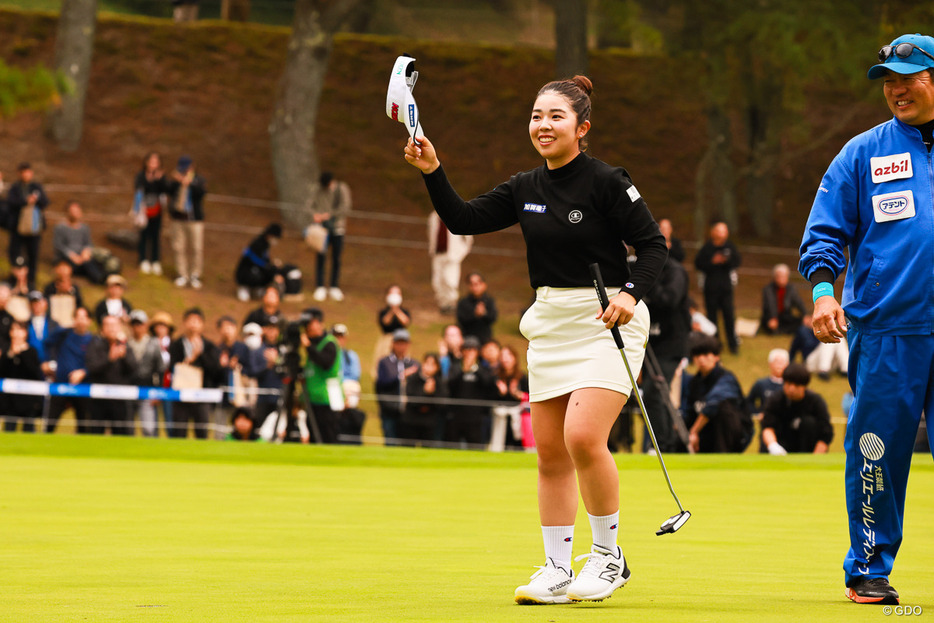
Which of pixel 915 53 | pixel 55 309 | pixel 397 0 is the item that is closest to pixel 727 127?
pixel 397 0

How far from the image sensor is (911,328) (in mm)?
4488

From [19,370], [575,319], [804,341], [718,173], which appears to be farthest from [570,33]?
[575,319]

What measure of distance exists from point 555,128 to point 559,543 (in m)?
1.44

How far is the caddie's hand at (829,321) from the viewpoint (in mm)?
4359

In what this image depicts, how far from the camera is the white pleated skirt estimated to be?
4852mm

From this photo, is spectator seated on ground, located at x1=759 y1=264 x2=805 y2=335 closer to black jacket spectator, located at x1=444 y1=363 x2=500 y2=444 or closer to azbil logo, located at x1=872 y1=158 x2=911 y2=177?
black jacket spectator, located at x1=444 y1=363 x2=500 y2=444

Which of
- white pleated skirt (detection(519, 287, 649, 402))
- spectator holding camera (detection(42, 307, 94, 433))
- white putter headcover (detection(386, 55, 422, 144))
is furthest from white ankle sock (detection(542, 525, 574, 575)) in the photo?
spectator holding camera (detection(42, 307, 94, 433))

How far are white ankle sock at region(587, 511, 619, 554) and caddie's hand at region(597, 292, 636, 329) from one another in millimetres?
711

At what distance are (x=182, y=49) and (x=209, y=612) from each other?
94.5 feet

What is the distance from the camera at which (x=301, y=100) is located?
26875mm

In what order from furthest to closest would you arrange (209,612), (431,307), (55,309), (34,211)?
(431,307) < (34,211) < (55,309) < (209,612)

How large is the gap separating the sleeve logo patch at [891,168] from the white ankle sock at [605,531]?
1.45m

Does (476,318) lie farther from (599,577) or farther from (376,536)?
(599,577)

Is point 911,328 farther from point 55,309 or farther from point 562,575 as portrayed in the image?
point 55,309
